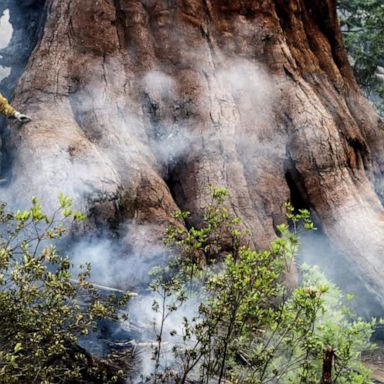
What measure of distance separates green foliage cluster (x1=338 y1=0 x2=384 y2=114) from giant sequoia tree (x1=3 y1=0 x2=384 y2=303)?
218 inches

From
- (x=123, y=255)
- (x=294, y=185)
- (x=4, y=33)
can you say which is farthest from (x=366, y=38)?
(x=4, y=33)

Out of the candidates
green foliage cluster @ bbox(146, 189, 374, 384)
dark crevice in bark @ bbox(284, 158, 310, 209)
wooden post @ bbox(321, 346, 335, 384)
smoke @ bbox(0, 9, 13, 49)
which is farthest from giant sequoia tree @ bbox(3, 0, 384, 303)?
smoke @ bbox(0, 9, 13, 49)

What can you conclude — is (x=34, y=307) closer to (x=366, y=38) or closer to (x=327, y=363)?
(x=327, y=363)

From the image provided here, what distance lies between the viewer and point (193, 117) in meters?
7.13

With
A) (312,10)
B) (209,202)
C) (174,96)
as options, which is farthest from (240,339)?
(312,10)

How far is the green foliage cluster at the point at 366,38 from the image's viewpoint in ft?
41.8

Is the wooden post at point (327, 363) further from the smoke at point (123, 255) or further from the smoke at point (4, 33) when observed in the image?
the smoke at point (4, 33)

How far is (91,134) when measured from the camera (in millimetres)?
6457

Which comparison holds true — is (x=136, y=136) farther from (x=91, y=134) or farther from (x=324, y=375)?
(x=324, y=375)

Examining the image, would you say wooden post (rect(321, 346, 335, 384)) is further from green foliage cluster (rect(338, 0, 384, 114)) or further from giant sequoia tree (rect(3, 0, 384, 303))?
green foliage cluster (rect(338, 0, 384, 114))

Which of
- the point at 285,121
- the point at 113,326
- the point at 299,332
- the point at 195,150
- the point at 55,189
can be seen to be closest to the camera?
the point at 299,332

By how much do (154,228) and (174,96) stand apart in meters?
2.19

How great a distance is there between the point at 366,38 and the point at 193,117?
7.82 metres

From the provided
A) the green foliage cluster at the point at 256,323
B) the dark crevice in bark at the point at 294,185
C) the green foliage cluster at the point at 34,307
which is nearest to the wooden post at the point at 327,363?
the green foliage cluster at the point at 256,323
